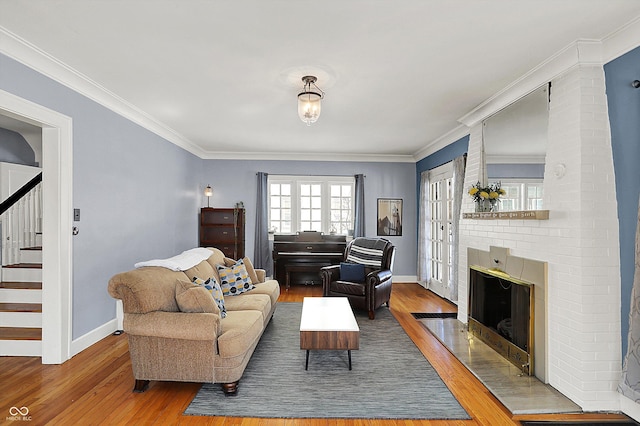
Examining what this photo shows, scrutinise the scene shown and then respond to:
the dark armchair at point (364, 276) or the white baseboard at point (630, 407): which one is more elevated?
the dark armchair at point (364, 276)

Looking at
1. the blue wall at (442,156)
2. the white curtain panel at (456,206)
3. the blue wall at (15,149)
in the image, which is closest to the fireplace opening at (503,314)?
the white curtain panel at (456,206)

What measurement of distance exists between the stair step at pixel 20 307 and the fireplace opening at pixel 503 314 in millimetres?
4494

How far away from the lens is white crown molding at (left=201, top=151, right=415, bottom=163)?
7133 mm

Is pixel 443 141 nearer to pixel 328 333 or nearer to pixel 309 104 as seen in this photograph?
pixel 309 104

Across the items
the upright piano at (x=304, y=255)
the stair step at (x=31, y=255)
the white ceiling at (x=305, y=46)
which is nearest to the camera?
the white ceiling at (x=305, y=46)

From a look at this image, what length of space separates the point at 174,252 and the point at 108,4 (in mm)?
4122

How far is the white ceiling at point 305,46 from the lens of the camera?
2191 millimetres

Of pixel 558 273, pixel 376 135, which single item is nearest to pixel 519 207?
pixel 558 273

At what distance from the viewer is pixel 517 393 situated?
2.71 meters

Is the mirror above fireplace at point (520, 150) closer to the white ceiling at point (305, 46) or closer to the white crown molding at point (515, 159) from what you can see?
the white crown molding at point (515, 159)

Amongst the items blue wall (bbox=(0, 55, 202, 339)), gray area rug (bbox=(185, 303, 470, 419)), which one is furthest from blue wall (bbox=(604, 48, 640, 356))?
blue wall (bbox=(0, 55, 202, 339))

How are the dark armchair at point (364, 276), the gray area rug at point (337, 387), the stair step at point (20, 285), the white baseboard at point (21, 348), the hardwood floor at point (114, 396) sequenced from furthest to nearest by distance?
1. the dark armchair at point (364, 276)
2. the stair step at point (20, 285)
3. the white baseboard at point (21, 348)
4. the gray area rug at point (337, 387)
5. the hardwood floor at point (114, 396)

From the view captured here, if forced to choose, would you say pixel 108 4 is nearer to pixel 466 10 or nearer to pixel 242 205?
pixel 466 10

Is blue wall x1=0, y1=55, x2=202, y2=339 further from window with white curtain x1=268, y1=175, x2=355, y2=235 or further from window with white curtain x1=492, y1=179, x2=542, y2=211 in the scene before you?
window with white curtain x1=492, y1=179, x2=542, y2=211
